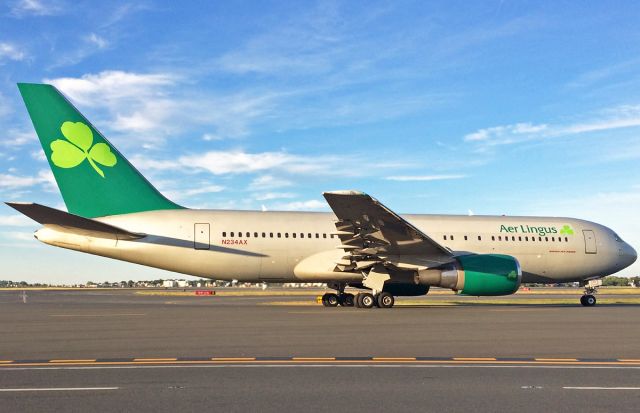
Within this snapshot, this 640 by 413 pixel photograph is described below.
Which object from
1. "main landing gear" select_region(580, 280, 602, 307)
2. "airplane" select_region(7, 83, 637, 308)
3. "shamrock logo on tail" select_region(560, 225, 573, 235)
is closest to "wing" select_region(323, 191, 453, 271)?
"airplane" select_region(7, 83, 637, 308)

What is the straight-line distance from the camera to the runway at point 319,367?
5973mm

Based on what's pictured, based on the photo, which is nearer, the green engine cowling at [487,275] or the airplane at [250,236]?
the airplane at [250,236]

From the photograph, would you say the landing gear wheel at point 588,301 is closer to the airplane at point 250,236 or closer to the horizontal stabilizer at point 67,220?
→ the airplane at point 250,236

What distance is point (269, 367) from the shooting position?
8.16 m

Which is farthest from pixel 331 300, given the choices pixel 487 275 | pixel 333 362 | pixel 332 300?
pixel 333 362

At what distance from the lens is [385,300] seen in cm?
2308

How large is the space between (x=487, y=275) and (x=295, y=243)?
801 cm

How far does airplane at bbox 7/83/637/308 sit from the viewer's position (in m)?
22.1

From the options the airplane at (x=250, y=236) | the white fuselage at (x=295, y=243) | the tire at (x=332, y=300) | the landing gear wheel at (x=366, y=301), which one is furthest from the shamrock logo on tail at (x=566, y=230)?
the tire at (x=332, y=300)

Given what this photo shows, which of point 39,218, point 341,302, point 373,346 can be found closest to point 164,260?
point 39,218

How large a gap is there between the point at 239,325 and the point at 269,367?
Result: 7.00 m

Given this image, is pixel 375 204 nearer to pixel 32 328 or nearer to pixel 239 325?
pixel 239 325

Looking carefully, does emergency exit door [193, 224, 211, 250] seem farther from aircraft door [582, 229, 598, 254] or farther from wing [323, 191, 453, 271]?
aircraft door [582, 229, 598, 254]

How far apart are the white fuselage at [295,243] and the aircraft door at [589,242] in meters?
0.05
